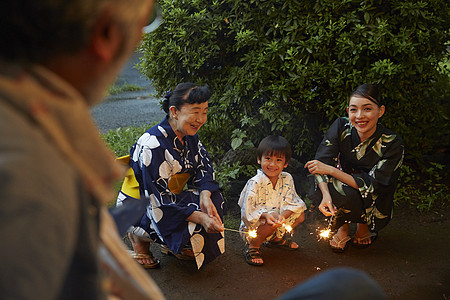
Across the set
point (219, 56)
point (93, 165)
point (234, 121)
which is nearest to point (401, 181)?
point (234, 121)

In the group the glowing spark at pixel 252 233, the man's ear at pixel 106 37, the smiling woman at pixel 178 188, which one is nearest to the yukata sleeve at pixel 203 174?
the smiling woman at pixel 178 188

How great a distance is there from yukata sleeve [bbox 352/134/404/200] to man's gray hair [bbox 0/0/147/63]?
342 centimetres

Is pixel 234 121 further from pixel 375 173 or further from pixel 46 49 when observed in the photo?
pixel 46 49

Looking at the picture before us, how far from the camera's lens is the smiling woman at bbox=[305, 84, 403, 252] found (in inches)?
155

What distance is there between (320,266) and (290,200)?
594 mm

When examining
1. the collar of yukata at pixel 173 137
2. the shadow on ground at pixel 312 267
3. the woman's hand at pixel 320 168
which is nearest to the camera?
the shadow on ground at pixel 312 267

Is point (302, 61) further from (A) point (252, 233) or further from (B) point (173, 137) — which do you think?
(A) point (252, 233)

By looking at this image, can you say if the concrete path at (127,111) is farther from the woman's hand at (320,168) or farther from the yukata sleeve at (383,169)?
the yukata sleeve at (383,169)

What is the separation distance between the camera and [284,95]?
4762mm

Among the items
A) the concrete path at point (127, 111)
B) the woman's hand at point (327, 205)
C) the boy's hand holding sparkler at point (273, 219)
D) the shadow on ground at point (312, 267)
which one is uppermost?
the concrete path at point (127, 111)

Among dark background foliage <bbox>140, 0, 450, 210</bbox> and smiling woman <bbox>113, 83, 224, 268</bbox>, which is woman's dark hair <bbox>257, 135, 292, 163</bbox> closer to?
smiling woman <bbox>113, 83, 224, 268</bbox>

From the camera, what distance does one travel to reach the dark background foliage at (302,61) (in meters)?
4.68

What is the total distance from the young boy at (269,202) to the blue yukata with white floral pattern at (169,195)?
270 millimetres

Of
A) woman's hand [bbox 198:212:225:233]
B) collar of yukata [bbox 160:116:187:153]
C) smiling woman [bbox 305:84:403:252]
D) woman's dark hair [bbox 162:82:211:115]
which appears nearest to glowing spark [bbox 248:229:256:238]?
woman's hand [bbox 198:212:225:233]
